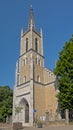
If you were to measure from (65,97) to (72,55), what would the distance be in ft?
19.1

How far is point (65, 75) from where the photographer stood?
28672 mm

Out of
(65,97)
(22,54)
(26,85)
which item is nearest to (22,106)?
(26,85)

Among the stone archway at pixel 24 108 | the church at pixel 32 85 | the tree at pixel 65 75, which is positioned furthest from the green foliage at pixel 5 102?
the tree at pixel 65 75

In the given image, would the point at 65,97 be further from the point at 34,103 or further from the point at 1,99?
the point at 1,99

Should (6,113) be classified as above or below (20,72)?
below

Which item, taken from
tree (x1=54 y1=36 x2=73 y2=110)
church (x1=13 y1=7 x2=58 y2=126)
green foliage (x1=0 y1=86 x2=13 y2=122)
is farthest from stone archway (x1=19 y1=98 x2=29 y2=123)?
tree (x1=54 y1=36 x2=73 y2=110)

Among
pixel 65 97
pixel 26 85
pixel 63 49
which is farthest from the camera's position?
pixel 26 85

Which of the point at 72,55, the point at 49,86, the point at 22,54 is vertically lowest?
the point at 49,86

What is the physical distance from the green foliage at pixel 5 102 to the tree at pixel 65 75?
18.6 metres

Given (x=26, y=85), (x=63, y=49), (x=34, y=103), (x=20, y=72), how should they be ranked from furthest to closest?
(x=20, y=72) → (x=26, y=85) → (x=34, y=103) → (x=63, y=49)

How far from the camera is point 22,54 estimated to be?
145ft

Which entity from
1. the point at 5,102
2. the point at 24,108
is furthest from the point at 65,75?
the point at 5,102

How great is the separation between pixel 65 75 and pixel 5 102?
829 inches

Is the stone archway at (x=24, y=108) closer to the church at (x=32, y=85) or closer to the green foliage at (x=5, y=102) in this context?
the church at (x=32, y=85)
